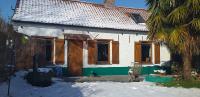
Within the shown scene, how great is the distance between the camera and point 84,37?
67.9 ft

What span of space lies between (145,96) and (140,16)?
1436cm

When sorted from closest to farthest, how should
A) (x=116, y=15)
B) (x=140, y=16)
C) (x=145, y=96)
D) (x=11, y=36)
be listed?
(x=145, y=96) → (x=11, y=36) → (x=116, y=15) → (x=140, y=16)

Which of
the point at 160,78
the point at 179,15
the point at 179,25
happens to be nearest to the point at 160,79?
the point at 160,78

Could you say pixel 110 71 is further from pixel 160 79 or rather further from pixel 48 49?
pixel 160 79

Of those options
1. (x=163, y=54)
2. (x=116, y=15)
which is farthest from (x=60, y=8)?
(x=163, y=54)

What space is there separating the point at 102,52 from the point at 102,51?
2.6 inches

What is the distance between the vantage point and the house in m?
19.7

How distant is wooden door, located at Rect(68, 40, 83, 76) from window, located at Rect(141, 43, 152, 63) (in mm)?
5037

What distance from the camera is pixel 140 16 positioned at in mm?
26203

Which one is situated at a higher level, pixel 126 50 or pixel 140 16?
pixel 140 16

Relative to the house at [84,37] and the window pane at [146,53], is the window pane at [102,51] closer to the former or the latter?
the house at [84,37]

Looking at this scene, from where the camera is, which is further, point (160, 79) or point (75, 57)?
point (75, 57)

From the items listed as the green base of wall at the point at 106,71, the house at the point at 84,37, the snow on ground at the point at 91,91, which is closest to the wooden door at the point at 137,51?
the house at the point at 84,37

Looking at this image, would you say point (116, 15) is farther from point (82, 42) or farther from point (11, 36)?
point (11, 36)
